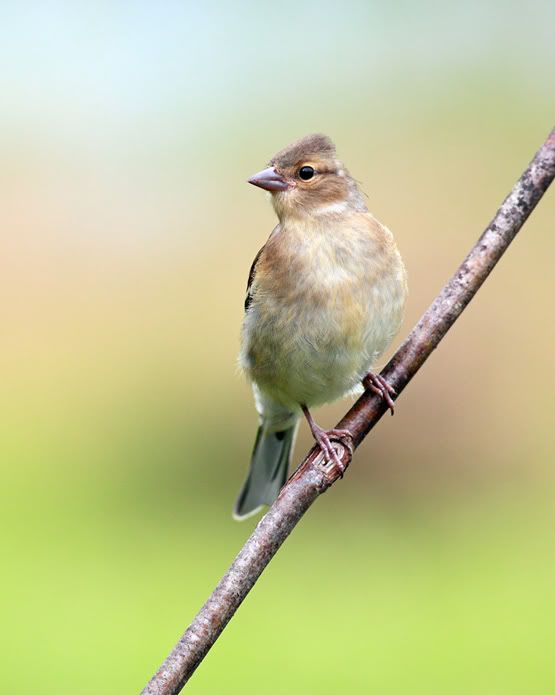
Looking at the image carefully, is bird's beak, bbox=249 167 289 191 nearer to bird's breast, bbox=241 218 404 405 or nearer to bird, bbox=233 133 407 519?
bird, bbox=233 133 407 519

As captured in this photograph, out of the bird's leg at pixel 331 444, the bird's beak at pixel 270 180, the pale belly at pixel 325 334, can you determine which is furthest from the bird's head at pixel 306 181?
the bird's leg at pixel 331 444

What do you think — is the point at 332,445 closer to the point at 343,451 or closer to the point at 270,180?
the point at 343,451

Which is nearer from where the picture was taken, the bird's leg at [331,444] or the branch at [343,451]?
the branch at [343,451]

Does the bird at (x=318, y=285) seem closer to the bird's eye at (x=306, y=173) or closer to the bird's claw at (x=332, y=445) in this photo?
the bird's eye at (x=306, y=173)

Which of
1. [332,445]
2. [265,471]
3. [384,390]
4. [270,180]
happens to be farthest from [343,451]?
[265,471]

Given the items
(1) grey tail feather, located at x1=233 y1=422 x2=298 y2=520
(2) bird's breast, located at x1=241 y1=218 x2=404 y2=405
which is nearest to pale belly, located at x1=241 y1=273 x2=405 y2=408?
(2) bird's breast, located at x1=241 y1=218 x2=404 y2=405

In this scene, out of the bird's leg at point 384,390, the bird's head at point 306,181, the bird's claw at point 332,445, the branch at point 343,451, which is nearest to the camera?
the branch at point 343,451
